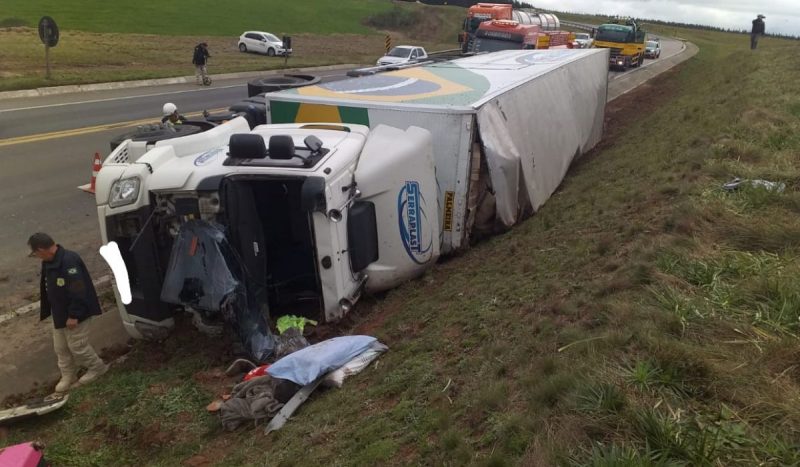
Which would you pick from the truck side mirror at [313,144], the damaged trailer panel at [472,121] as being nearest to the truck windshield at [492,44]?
the damaged trailer panel at [472,121]

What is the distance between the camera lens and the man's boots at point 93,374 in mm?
4988

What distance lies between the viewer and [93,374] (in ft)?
16.6

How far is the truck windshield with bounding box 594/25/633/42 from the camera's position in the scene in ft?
99.1

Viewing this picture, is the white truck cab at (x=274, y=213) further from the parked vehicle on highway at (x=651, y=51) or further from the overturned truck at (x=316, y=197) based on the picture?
the parked vehicle on highway at (x=651, y=51)

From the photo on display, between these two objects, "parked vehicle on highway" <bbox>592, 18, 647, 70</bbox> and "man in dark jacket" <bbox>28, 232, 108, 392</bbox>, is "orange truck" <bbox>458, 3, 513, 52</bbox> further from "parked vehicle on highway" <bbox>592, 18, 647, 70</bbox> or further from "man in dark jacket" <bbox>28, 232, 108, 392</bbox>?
"man in dark jacket" <bbox>28, 232, 108, 392</bbox>

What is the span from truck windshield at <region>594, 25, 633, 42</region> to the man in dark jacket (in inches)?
1210

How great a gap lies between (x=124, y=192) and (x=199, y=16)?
4689cm

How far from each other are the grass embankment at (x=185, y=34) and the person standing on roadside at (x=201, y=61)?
1485 millimetres

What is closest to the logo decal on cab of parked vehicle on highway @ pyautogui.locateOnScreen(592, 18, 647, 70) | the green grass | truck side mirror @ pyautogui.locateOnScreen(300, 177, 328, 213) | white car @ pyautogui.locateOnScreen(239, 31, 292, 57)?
truck side mirror @ pyautogui.locateOnScreen(300, 177, 328, 213)

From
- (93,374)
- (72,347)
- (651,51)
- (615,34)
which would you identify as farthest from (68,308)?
(651,51)

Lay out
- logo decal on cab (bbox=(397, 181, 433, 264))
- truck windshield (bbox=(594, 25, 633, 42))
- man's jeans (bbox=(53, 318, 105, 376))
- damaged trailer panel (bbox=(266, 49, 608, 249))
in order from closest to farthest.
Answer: man's jeans (bbox=(53, 318, 105, 376)) < logo decal on cab (bbox=(397, 181, 433, 264)) < damaged trailer panel (bbox=(266, 49, 608, 249)) < truck windshield (bbox=(594, 25, 633, 42))

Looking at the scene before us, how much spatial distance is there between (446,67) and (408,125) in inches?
161

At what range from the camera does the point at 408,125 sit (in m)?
6.49

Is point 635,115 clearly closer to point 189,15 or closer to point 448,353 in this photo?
point 448,353
